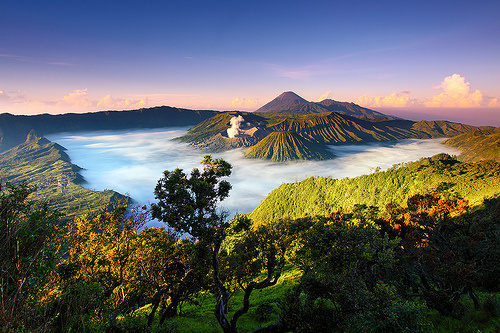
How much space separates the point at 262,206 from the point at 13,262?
103498mm

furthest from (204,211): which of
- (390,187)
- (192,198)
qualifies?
(390,187)

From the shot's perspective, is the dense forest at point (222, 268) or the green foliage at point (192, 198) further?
the green foliage at point (192, 198)

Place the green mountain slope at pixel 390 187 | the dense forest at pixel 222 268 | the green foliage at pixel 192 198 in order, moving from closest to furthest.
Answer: the dense forest at pixel 222 268, the green foliage at pixel 192 198, the green mountain slope at pixel 390 187

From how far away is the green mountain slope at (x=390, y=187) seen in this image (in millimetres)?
46031

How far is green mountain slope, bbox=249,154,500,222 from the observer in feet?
151

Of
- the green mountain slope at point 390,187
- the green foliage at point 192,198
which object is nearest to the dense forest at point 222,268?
the green foliage at point 192,198

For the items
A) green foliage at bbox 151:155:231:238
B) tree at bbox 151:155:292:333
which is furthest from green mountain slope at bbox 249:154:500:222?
green foliage at bbox 151:155:231:238

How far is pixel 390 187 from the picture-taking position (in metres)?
66.7

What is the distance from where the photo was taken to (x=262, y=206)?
109 meters

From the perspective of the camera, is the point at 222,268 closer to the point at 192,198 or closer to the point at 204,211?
the point at 204,211

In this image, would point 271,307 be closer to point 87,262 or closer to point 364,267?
point 364,267

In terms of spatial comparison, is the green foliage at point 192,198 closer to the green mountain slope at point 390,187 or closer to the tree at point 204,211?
the tree at point 204,211

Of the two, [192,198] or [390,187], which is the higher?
[192,198]

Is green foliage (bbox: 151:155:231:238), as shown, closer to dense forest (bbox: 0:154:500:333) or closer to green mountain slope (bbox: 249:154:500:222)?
dense forest (bbox: 0:154:500:333)
